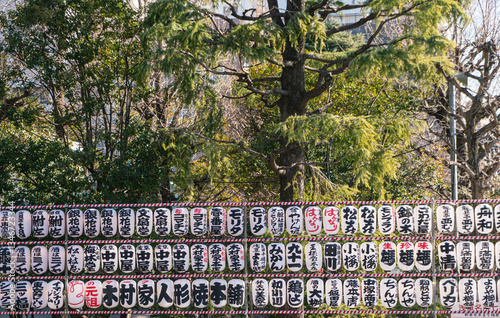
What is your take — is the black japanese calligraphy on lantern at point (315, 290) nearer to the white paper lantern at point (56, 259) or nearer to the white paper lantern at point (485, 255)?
the white paper lantern at point (485, 255)

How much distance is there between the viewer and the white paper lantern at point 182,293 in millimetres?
6332

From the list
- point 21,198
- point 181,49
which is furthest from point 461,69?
point 21,198

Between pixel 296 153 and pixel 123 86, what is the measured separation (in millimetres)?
3640

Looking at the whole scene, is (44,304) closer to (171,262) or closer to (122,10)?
(171,262)

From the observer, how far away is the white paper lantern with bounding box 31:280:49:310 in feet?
21.1

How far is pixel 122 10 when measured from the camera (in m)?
7.72

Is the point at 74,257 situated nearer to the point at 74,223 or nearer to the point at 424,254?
the point at 74,223

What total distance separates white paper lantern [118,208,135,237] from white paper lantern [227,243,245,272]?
155cm

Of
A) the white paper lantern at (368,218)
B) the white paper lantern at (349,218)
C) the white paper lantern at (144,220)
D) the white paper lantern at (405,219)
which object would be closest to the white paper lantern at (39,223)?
the white paper lantern at (144,220)

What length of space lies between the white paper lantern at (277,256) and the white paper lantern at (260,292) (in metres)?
0.28

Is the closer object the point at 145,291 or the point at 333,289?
the point at 333,289

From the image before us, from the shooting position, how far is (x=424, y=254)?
6195mm

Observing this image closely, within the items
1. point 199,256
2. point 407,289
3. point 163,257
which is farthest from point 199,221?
point 407,289

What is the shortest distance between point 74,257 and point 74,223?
53 centimetres
